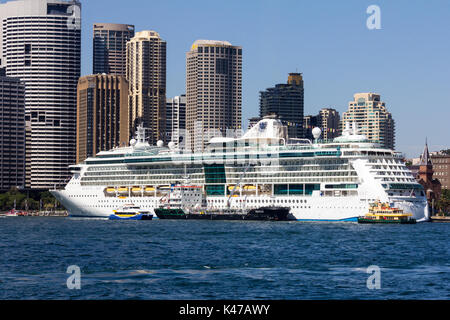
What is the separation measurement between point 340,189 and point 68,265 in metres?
70.4

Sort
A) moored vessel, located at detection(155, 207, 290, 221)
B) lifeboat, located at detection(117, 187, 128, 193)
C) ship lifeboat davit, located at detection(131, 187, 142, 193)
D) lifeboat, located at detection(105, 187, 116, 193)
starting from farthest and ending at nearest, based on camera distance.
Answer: lifeboat, located at detection(105, 187, 116, 193) → lifeboat, located at detection(117, 187, 128, 193) → ship lifeboat davit, located at detection(131, 187, 142, 193) → moored vessel, located at detection(155, 207, 290, 221)

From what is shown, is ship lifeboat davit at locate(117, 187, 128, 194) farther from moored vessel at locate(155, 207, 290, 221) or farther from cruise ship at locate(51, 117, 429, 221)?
moored vessel at locate(155, 207, 290, 221)

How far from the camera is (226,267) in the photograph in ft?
136

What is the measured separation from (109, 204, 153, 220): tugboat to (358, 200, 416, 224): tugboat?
38675 mm

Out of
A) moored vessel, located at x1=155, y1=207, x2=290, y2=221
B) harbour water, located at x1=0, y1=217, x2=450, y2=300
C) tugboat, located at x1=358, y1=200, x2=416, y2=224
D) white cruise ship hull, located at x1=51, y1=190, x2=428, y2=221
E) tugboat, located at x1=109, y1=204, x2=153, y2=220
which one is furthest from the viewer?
tugboat, located at x1=109, y1=204, x2=153, y2=220

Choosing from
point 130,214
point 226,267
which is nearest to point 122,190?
point 130,214

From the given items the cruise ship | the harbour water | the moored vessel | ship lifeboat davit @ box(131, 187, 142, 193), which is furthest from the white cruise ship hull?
the harbour water

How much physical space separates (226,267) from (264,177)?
256 ft

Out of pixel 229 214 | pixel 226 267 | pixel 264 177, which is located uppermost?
pixel 264 177

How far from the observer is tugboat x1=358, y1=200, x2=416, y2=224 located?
101 m

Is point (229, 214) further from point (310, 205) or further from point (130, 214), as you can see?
point (130, 214)

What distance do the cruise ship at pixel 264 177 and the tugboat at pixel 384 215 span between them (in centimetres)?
156

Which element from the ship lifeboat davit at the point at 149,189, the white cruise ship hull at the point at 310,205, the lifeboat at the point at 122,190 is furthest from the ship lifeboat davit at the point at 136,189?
the white cruise ship hull at the point at 310,205

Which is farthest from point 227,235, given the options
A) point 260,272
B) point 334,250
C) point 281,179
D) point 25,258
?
point 281,179
